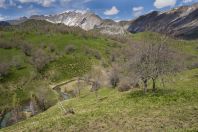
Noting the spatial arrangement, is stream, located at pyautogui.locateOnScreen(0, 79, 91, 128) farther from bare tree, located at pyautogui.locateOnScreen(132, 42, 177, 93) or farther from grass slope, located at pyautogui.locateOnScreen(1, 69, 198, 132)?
grass slope, located at pyautogui.locateOnScreen(1, 69, 198, 132)

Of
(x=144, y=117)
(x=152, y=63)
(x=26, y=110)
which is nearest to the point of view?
(x=144, y=117)

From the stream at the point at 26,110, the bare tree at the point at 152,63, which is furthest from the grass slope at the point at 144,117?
the stream at the point at 26,110

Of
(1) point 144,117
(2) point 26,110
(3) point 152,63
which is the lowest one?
(2) point 26,110

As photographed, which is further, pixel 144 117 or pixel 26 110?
pixel 26 110

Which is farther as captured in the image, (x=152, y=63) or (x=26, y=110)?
(x=26, y=110)

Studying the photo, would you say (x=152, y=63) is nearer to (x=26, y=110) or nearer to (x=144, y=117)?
(x=144, y=117)

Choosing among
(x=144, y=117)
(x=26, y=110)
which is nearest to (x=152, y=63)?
(x=144, y=117)

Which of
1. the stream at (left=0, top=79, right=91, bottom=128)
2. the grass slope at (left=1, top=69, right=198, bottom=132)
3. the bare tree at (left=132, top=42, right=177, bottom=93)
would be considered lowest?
the stream at (left=0, top=79, right=91, bottom=128)

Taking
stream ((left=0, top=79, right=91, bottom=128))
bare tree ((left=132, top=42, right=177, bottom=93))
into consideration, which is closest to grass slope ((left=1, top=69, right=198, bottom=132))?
bare tree ((left=132, top=42, right=177, bottom=93))

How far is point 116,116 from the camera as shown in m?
35.2

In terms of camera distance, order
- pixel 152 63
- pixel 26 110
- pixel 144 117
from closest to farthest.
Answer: pixel 144 117
pixel 152 63
pixel 26 110

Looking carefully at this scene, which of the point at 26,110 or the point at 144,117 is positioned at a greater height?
the point at 144,117

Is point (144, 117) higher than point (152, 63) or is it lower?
lower

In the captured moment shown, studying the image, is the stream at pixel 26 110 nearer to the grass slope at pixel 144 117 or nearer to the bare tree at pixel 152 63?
the bare tree at pixel 152 63
